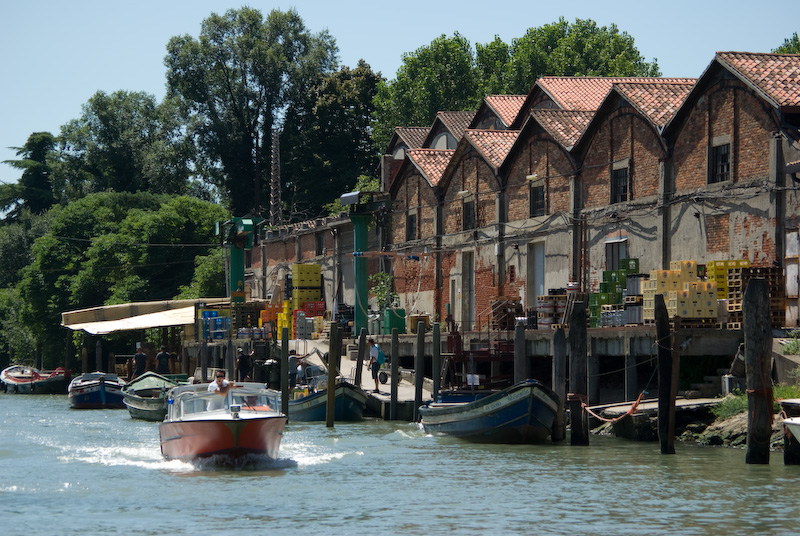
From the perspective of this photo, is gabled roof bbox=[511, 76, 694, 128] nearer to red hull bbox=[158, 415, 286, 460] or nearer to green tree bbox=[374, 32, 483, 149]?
green tree bbox=[374, 32, 483, 149]

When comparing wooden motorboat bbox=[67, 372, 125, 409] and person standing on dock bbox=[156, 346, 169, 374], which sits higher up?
person standing on dock bbox=[156, 346, 169, 374]

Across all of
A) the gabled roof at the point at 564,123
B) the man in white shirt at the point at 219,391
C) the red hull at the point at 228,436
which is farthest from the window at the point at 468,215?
the red hull at the point at 228,436

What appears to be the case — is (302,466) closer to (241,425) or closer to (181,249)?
(241,425)

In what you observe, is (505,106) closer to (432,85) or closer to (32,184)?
(432,85)

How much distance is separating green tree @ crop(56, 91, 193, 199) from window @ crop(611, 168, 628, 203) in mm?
53268

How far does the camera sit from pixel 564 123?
44031mm

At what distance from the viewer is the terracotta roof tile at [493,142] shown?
47438mm

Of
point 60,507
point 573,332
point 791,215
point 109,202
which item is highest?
point 109,202

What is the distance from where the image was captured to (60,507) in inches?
814

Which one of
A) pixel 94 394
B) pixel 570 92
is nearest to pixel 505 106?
pixel 570 92

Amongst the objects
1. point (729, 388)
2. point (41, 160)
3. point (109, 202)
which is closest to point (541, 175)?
point (729, 388)

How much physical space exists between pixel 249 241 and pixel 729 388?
3945 cm

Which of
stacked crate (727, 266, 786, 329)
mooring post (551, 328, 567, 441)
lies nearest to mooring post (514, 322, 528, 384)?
mooring post (551, 328, 567, 441)

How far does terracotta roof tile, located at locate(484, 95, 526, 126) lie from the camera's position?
5544cm
